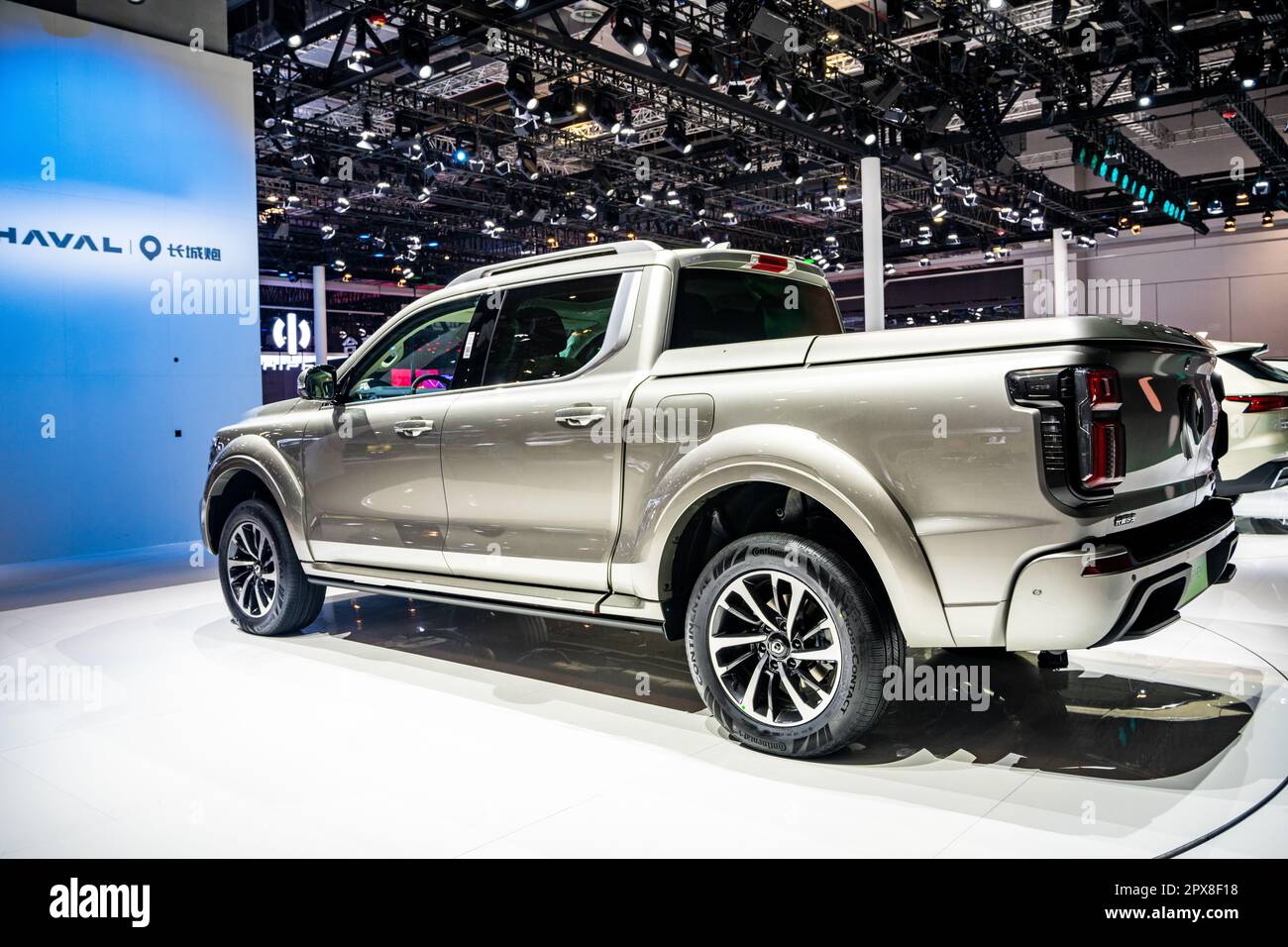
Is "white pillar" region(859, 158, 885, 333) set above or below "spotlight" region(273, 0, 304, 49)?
below

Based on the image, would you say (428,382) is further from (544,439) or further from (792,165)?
(792,165)

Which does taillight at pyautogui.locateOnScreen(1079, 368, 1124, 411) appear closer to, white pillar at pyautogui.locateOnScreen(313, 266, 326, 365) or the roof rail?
the roof rail

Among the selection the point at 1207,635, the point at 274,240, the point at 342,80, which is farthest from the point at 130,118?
the point at 274,240

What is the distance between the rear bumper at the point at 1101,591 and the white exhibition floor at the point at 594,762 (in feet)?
1.60

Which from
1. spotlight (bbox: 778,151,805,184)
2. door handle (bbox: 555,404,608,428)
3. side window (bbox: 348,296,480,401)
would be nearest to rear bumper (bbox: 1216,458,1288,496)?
door handle (bbox: 555,404,608,428)

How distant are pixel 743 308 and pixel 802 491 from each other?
3.89ft

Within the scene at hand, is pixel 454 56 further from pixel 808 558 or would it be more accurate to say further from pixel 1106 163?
pixel 808 558

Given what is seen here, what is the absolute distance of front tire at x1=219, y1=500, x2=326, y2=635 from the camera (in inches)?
194

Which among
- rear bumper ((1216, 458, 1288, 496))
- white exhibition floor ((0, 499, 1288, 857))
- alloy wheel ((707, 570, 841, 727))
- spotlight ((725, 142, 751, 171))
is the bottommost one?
white exhibition floor ((0, 499, 1288, 857))

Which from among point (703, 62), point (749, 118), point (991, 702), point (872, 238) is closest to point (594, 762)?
point (991, 702)

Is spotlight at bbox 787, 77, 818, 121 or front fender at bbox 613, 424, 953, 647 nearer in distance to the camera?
front fender at bbox 613, 424, 953, 647

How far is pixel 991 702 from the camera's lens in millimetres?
3604

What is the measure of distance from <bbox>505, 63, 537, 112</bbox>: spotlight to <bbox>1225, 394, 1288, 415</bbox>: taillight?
344 inches

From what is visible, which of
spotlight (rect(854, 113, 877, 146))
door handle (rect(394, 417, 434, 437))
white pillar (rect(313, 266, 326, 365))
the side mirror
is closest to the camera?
door handle (rect(394, 417, 434, 437))
